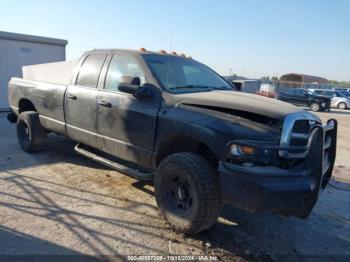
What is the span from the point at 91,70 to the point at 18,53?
9.22 metres

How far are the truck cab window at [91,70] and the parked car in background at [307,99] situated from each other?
20217 millimetres

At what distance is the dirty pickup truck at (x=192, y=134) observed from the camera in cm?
308

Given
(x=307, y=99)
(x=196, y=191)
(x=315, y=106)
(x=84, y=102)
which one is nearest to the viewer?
(x=196, y=191)

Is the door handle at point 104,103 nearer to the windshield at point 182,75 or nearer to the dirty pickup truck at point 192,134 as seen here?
the dirty pickup truck at point 192,134

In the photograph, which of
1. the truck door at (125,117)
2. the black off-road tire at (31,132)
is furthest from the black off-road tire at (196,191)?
the black off-road tire at (31,132)

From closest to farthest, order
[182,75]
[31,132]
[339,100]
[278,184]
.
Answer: [278,184] → [182,75] → [31,132] → [339,100]

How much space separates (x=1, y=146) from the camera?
706 cm

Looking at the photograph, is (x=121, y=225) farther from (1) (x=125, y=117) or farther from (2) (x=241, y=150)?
(2) (x=241, y=150)

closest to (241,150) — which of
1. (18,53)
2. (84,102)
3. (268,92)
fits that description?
(84,102)

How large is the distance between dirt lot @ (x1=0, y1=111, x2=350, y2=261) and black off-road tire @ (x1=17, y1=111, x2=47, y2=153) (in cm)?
88

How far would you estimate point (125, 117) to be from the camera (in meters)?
4.30

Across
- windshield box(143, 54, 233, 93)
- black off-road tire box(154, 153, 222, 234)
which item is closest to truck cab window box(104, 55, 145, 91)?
windshield box(143, 54, 233, 93)

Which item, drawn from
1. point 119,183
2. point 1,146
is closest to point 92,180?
point 119,183

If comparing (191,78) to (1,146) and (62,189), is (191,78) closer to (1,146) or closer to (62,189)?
(62,189)
